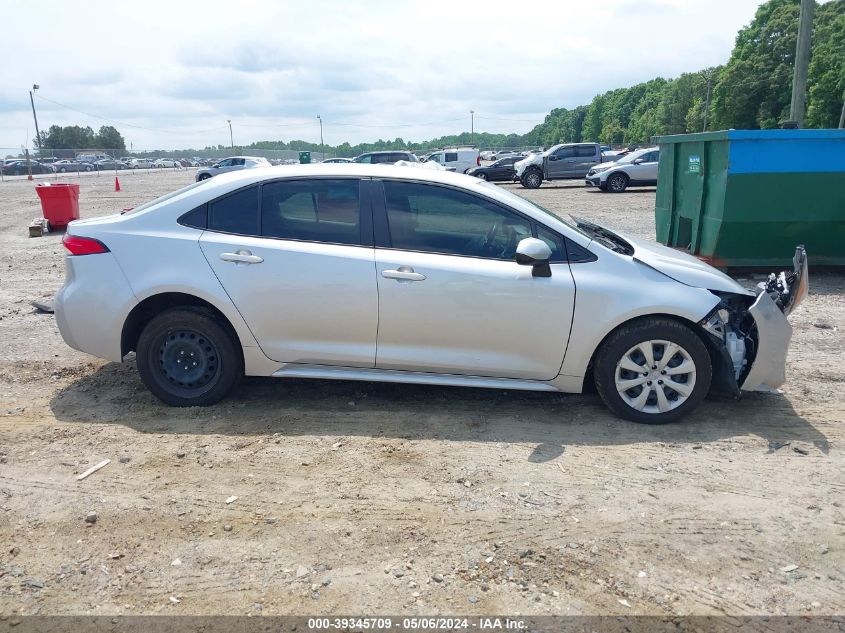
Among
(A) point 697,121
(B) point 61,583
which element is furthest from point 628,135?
(B) point 61,583

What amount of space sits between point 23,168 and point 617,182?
5112 centimetres

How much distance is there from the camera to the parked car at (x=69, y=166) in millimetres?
62897

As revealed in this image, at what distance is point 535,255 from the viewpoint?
14.6 feet

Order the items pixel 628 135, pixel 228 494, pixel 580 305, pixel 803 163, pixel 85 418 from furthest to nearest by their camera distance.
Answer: pixel 628 135, pixel 803 163, pixel 85 418, pixel 580 305, pixel 228 494

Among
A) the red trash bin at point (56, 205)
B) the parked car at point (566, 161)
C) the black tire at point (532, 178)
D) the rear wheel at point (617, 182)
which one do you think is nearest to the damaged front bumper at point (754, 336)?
the red trash bin at point (56, 205)

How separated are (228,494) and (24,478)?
1.23m

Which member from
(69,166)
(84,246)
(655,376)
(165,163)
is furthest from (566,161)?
(165,163)

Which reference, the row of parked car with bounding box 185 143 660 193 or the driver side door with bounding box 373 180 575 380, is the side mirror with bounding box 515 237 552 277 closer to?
the driver side door with bounding box 373 180 575 380

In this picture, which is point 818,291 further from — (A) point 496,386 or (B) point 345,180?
(B) point 345,180

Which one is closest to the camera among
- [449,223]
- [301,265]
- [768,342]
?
[768,342]

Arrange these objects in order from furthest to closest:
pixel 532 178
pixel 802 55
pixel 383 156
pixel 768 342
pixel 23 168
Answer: pixel 23 168, pixel 532 178, pixel 383 156, pixel 802 55, pixel 768 342

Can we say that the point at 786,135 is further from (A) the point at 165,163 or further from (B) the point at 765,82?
(A) the point at 165,163

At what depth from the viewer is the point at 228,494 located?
151 inches

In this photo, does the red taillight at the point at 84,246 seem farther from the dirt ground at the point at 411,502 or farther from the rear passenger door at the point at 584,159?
the rear passenger door at the point at 584,159
